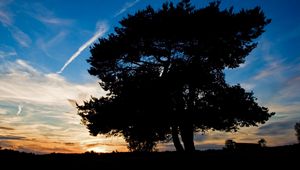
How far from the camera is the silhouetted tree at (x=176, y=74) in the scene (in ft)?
75.4

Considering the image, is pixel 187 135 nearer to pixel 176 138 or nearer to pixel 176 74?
pixel 176 138

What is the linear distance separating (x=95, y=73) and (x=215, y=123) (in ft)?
35.7

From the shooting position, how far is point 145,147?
2839 centimetres

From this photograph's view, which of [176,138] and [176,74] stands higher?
[176,74]

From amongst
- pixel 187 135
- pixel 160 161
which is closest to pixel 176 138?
pixel 187 135

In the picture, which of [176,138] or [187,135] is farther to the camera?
[176,138]

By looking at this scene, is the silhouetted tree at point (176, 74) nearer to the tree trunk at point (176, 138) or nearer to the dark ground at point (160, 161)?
the tree trunk at point (176, 138)

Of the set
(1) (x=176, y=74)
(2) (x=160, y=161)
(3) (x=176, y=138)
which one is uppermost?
(1) (x=176, y=74)

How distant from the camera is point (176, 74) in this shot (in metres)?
23.1

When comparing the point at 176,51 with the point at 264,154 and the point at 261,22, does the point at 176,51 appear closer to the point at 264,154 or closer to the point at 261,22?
the point at 261,22

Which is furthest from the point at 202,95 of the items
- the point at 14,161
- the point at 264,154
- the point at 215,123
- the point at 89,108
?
the point at 14,161

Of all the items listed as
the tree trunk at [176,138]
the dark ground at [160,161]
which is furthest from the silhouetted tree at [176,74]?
the dark ground at [160,161]

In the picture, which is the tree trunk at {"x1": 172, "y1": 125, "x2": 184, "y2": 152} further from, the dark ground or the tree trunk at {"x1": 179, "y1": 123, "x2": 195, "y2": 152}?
the dark ground

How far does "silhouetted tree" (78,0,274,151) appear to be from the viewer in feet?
75.4
